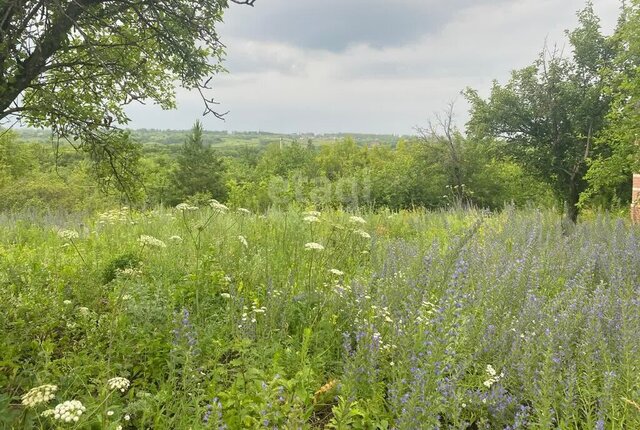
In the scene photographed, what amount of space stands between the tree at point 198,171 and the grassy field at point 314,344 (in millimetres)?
42230

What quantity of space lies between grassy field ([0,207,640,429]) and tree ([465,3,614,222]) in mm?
9122

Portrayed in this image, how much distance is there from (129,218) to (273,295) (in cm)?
455

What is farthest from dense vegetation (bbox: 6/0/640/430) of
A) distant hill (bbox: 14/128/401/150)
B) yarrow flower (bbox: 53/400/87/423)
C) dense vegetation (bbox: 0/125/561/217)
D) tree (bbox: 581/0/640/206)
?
distant hill (bbox: 14/128/401/150)

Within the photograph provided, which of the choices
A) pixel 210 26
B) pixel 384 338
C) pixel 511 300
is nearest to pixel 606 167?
pixel 511 300

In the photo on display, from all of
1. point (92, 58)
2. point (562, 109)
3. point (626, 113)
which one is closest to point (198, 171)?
point (562, 109)

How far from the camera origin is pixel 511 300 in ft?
10.8

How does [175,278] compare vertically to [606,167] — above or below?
below

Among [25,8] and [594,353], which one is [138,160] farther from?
[594,353]

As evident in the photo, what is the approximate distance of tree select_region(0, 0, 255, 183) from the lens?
234 centimetres

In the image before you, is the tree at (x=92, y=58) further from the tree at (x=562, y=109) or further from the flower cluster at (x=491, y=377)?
the tree at (x=562, y=109)

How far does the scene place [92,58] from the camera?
2891 mm

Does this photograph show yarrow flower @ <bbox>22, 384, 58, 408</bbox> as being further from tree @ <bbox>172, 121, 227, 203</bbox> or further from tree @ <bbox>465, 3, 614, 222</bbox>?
tree @ <bbox>172, 121, 227, 203</bbox>

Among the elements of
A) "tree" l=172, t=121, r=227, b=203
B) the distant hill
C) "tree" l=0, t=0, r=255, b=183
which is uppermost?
the distant hill

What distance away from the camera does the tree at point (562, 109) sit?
40.3ft
